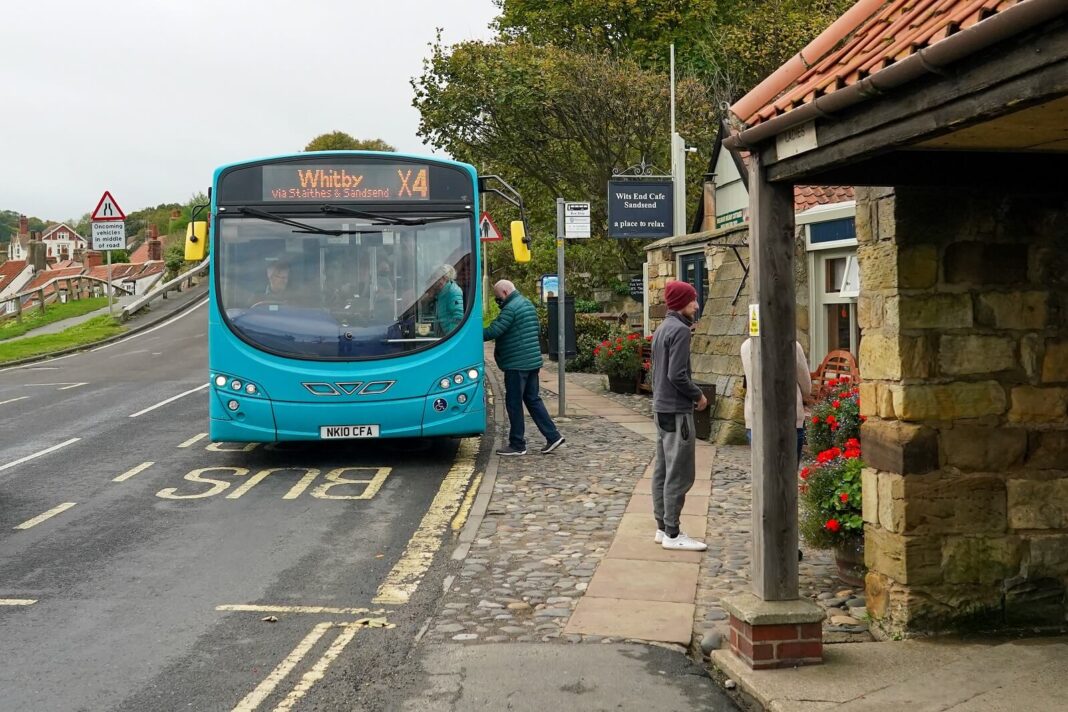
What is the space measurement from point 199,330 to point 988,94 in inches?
1259

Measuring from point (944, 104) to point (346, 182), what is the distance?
8.24m

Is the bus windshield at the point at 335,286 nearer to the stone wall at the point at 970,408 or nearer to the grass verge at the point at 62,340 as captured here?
the stone wall at the point at 970,408

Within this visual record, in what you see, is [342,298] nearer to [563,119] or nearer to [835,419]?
[835,419]

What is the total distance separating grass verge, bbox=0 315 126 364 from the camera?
2845 cm

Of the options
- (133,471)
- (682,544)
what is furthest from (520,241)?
(682,544)

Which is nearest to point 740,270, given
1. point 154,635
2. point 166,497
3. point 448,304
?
point 448,304

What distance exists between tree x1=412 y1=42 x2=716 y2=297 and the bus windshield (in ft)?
60.6

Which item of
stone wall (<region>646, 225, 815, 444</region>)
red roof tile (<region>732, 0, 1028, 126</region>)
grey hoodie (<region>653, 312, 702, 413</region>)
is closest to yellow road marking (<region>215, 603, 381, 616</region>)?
grey hoodie (<region>653, 312, 702, 413</region>)

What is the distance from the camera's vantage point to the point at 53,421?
1530 centimetres

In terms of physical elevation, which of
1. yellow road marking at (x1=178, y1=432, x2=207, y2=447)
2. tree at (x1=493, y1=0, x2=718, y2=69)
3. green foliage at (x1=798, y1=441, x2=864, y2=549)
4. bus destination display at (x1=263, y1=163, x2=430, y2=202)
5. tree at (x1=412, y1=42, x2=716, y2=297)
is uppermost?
tree at (x1=493, y1=0, x2=718, y2=69)

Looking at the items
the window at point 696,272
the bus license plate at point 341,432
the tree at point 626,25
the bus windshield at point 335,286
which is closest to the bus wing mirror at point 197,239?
the bus windshield at point 335,286

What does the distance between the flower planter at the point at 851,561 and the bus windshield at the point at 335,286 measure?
224 inches

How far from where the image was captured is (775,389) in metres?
5.40

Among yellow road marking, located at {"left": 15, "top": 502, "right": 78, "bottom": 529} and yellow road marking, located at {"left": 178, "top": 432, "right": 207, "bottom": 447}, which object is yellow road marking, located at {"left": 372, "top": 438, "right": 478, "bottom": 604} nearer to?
yellow road marking, located at {"left": 15, "top": 502, "right": 78, "bottom": 529}
